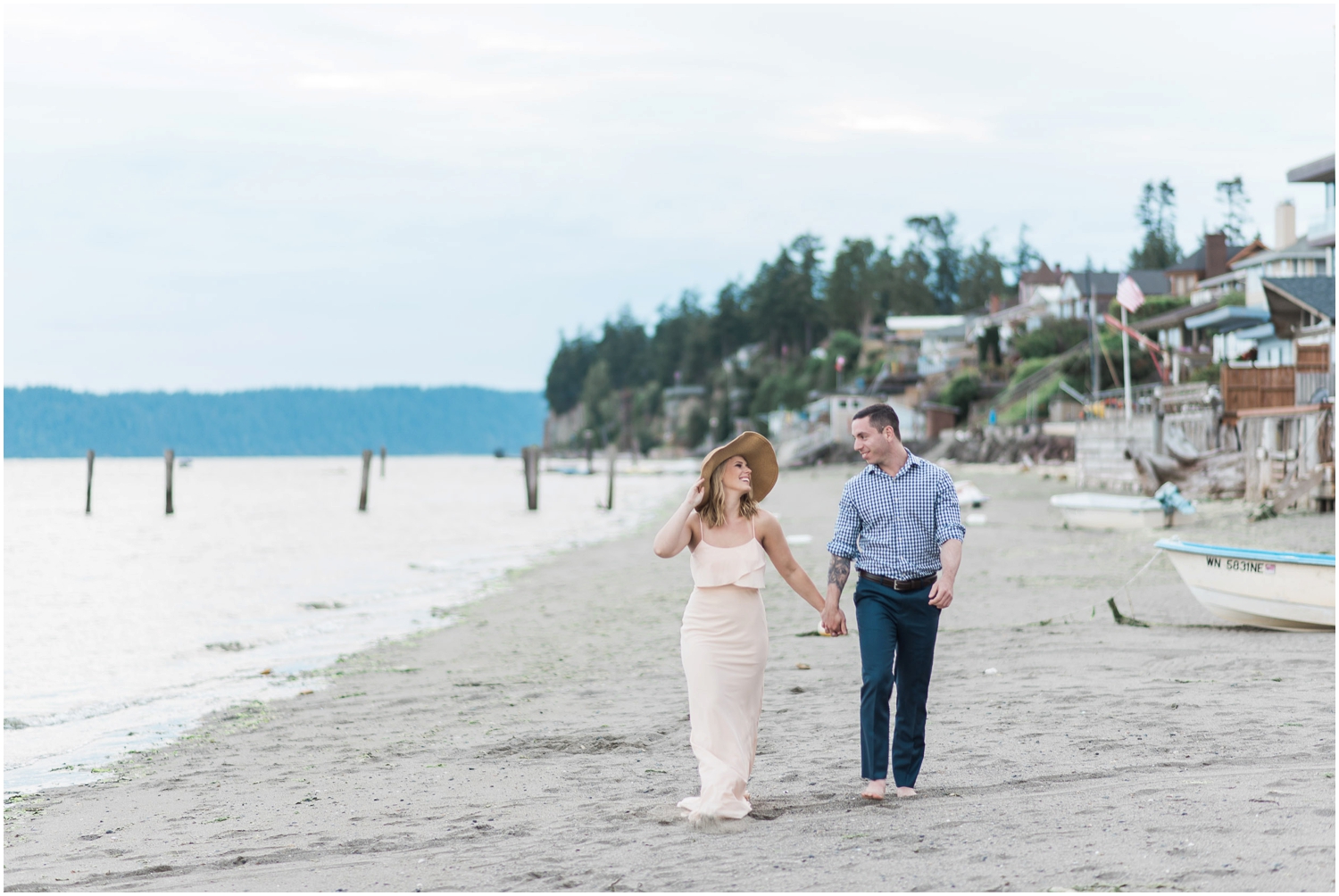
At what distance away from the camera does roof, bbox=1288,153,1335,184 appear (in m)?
33.6

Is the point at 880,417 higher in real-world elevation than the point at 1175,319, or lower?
lower

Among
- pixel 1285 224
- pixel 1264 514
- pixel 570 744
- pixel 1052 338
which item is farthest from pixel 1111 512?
pixel 1052 338

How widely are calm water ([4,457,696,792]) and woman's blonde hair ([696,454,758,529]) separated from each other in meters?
5.29

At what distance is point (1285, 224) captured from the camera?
63.0 meters

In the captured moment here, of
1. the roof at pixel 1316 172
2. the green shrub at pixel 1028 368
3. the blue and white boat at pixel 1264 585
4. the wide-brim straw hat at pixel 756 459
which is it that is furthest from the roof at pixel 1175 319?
the wide-brim straw hat at pixel 756 459

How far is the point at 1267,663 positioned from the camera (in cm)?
937

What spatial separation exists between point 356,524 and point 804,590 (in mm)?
38036

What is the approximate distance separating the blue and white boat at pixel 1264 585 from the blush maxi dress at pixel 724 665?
7.22 meters

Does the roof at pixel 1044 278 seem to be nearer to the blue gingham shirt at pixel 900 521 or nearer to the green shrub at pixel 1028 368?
the green shrub at pixel 1028 368

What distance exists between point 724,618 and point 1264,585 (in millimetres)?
7588

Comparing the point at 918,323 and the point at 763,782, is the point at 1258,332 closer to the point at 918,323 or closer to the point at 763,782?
the point at 763,782

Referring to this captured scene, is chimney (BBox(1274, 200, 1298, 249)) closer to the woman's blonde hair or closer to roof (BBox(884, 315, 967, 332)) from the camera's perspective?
roof (BBox(884, 315, 967, 332))

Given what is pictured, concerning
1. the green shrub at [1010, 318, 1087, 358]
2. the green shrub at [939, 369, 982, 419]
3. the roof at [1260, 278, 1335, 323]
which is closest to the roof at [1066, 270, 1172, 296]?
the green shrub at [1010, 318, 1087, 358]

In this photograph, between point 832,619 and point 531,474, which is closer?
point 832,619
